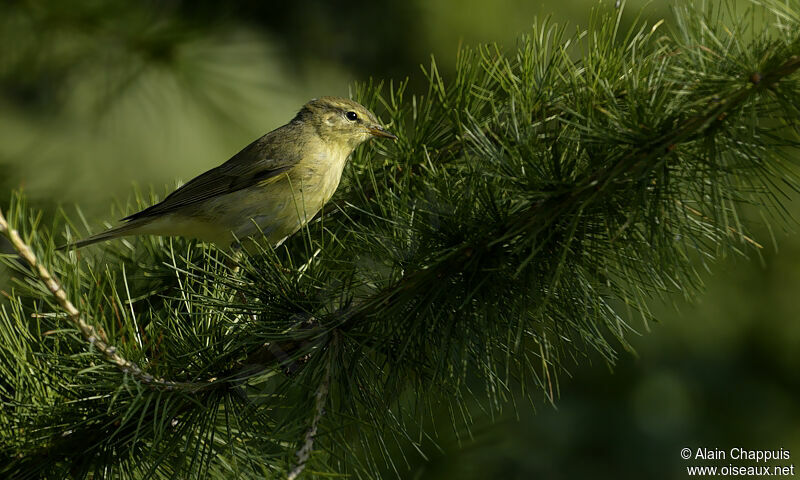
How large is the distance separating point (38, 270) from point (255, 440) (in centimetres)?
57

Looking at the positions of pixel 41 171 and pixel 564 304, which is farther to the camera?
pixel 41 171

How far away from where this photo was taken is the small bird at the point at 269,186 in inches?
112

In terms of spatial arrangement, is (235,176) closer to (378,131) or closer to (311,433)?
(378,131)

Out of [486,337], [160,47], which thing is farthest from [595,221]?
[160,47]

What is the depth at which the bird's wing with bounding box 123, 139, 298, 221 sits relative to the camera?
310cm

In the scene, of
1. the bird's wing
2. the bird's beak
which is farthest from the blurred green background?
the bird's beak

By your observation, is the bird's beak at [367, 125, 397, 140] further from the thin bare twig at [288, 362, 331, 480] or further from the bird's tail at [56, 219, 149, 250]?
the thin bare twig at [288, 362, 331, 480]

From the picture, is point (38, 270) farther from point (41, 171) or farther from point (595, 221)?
point (41, 171)

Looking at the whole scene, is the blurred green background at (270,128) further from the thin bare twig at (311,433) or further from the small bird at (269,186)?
the thin bare twig at (311,433)

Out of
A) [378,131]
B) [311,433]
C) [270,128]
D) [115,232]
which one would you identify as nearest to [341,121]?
[378,131]

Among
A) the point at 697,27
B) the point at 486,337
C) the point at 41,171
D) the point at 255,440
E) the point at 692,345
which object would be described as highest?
the point at 41,171

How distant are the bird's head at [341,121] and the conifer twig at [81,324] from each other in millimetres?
1455

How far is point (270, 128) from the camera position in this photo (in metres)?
4.45

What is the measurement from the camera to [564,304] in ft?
5.65
